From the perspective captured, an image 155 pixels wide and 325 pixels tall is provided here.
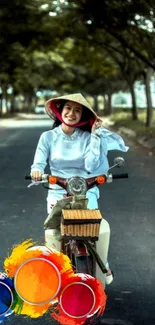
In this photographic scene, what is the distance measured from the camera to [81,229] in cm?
373

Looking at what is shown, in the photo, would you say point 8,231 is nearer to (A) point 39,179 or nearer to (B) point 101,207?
(B) point 101,207

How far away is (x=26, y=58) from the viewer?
146ft

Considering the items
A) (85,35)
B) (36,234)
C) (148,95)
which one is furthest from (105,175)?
(85,35)

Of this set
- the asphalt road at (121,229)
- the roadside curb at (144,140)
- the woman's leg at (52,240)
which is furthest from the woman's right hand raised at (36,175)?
the roadside curb at (144,140)

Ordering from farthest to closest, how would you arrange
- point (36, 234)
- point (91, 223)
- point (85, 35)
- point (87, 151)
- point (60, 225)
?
1. point (85, 35)
2. point (36, 234)
3. point (87, 151)
4. point (60, 225)
5. point (91, 223)

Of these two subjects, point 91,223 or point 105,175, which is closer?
point 91,223

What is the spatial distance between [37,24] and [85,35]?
3051 mm

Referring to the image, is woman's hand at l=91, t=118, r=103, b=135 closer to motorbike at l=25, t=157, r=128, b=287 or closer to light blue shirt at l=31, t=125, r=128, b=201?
light blue shirt at l=31, t=125, r=128, b=201

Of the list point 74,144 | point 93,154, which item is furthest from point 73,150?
point 93,154

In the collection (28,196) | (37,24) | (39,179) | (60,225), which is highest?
(37,24)

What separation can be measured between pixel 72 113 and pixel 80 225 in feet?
3.18

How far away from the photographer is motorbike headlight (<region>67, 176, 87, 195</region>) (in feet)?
13.1

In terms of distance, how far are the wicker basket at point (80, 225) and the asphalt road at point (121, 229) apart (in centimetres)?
81

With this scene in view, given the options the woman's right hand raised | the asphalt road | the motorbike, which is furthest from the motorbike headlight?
the asphalt road
